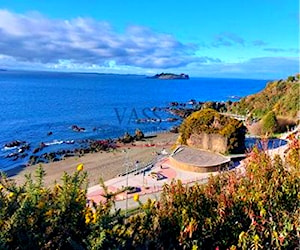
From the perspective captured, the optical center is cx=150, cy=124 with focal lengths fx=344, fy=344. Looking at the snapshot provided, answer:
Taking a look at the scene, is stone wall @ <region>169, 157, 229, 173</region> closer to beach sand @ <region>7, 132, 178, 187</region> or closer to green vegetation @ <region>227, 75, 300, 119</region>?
beach sand @ <region>7, 132, 178, 187</region>

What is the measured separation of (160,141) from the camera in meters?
39.6

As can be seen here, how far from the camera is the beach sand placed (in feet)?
84.2

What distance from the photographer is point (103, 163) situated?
2928 cm

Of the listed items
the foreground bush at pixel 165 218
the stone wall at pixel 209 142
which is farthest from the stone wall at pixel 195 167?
the foreground bush at pixel 165 218

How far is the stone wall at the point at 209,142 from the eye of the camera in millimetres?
26062

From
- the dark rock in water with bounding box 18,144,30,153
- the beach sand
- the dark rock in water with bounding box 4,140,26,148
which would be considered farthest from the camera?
the dark rock in water with bounding box 4,140,26,148

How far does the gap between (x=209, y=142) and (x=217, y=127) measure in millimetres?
1350

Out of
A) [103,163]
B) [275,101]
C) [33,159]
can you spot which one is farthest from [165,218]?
[275,101]

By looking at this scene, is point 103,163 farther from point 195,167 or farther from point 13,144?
point 13,144

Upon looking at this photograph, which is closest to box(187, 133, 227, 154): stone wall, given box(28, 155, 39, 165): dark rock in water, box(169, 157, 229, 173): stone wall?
box(169, 157, 229, 173): stone wall

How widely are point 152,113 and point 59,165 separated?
3780 cm

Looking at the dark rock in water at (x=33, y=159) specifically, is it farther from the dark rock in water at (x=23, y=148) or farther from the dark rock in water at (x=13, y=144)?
the dark rock in water at (x=13, y=144)

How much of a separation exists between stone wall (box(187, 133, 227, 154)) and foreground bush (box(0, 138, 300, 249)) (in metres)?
21.3

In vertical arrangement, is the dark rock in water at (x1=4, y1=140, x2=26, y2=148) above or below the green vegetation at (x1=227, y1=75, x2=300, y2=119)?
below
